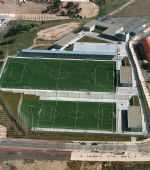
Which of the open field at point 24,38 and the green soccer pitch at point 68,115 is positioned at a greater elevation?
the open field at point 24,38

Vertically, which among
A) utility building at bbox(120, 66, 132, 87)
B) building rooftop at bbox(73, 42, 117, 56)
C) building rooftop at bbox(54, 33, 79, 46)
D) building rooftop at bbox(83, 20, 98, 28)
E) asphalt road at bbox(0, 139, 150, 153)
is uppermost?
building rooftop at bbox(83, 20, 98, 28)

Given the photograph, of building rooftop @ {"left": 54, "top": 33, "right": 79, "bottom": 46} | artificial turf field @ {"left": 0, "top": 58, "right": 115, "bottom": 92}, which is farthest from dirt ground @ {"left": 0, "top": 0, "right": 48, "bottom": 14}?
artificial turf field @ {"left": 0, "top": 58, "right": 115, "bottom": 92}

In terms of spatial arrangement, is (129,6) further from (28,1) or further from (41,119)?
(41,119)

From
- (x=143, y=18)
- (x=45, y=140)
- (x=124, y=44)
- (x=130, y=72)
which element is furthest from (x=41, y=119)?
(x=143, y=18)

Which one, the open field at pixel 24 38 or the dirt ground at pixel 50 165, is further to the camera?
the open field at pixel 24 38

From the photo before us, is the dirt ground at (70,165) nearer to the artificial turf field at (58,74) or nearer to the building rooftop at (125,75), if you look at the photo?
the artificial turf field at (58,74)

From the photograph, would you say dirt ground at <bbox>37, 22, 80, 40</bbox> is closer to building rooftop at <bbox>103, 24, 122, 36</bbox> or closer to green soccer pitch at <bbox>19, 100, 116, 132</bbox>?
building rooftop at <bbox>103, 24, 122, 36</bbox>

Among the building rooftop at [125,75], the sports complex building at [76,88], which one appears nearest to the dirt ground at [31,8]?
the sports complex building at [76,88]

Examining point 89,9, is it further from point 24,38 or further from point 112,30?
point 24,38
